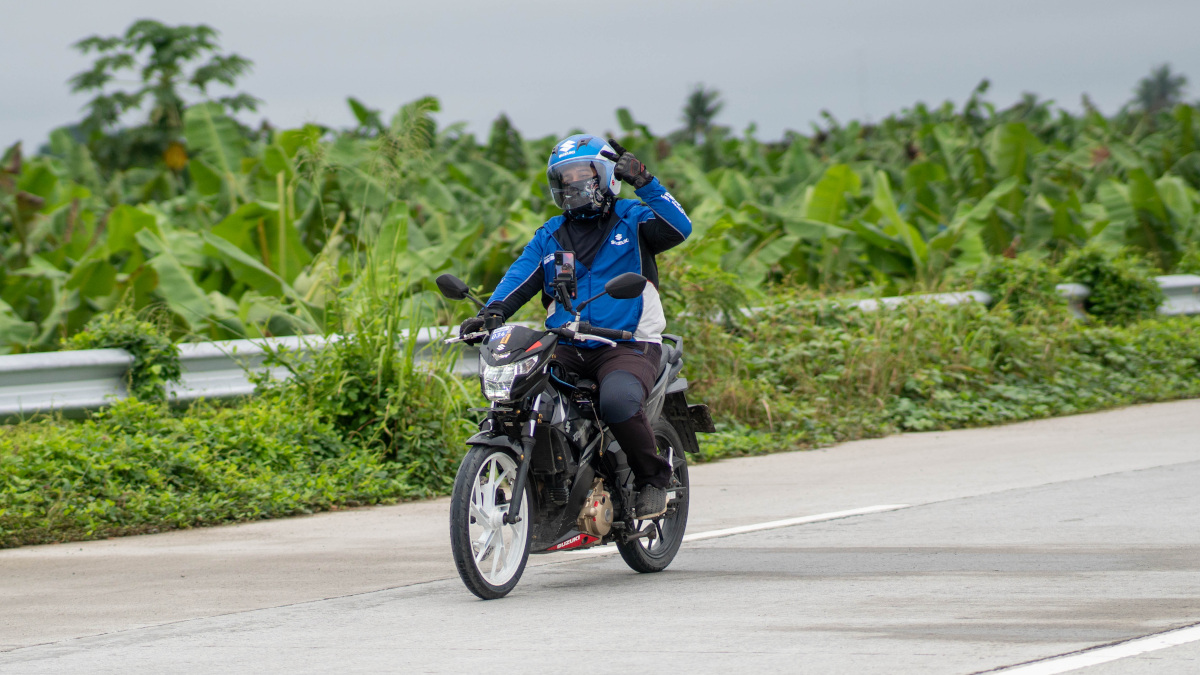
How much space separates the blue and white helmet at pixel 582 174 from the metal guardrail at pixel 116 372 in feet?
10.5

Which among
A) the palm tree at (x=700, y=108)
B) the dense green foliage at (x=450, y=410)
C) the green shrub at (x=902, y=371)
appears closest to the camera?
the dense green foliage at (x=450, y=410)

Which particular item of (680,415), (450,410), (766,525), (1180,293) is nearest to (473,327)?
(680,415)

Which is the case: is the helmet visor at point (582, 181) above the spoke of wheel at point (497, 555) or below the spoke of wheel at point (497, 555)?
above

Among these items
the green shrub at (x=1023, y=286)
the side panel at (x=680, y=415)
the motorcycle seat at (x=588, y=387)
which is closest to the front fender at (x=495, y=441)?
the motorcycle seat at (x=588, y=387)

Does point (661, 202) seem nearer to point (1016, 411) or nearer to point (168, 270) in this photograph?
point (168, 270)

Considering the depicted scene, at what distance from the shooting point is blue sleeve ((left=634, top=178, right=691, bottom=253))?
6465 millimetres

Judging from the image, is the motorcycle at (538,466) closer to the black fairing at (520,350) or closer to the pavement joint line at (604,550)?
the black fairing at (520,350)

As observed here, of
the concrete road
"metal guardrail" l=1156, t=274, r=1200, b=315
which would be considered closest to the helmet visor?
the concrete road

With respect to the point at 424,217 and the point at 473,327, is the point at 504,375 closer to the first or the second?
the point at 473,327

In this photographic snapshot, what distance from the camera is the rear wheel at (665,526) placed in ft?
21.9

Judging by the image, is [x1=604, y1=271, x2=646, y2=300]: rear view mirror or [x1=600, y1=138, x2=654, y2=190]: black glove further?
[x1=600, y1=138, x2=654, y2=190]: black glove

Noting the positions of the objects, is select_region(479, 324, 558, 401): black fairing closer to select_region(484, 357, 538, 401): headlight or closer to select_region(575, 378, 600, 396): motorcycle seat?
select_region(484, 357, 538, 401): headlight

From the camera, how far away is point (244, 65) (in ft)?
68.7

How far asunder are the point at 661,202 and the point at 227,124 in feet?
34.5
